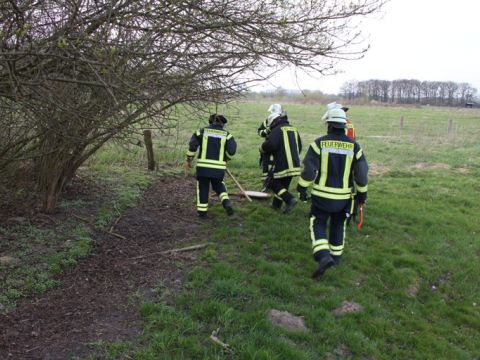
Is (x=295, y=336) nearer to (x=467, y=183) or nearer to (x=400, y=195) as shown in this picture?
(x=400, y=195)

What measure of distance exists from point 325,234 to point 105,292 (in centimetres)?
270

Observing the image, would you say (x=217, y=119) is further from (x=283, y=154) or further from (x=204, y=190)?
(x=283, y=154)

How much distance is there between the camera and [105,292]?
5027 mm

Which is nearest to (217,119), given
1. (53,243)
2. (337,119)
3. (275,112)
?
(275,112)

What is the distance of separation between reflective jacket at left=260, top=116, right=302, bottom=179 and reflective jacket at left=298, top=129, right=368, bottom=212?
7.65 feet

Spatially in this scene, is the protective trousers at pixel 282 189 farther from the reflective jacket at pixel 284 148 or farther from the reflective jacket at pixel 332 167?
the reflective jacket at pixel 332 167

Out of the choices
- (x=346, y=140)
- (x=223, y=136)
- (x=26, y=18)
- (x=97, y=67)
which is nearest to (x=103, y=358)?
(x=97, y=67)

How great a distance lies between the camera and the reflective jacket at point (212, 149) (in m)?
7.52

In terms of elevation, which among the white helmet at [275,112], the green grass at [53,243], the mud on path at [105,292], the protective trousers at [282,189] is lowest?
the mud on path at [105,292]

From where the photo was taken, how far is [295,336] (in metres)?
4.38

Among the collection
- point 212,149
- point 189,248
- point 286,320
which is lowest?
point 286,320

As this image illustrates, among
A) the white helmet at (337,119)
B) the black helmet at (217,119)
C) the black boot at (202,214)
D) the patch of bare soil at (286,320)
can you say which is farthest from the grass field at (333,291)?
the white helmet at (337,119)

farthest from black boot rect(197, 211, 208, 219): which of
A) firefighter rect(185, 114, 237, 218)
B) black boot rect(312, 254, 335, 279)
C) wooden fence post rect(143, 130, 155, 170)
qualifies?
wooden fence post rect(143, 130, 155, 170)

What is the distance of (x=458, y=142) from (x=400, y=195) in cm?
1135
